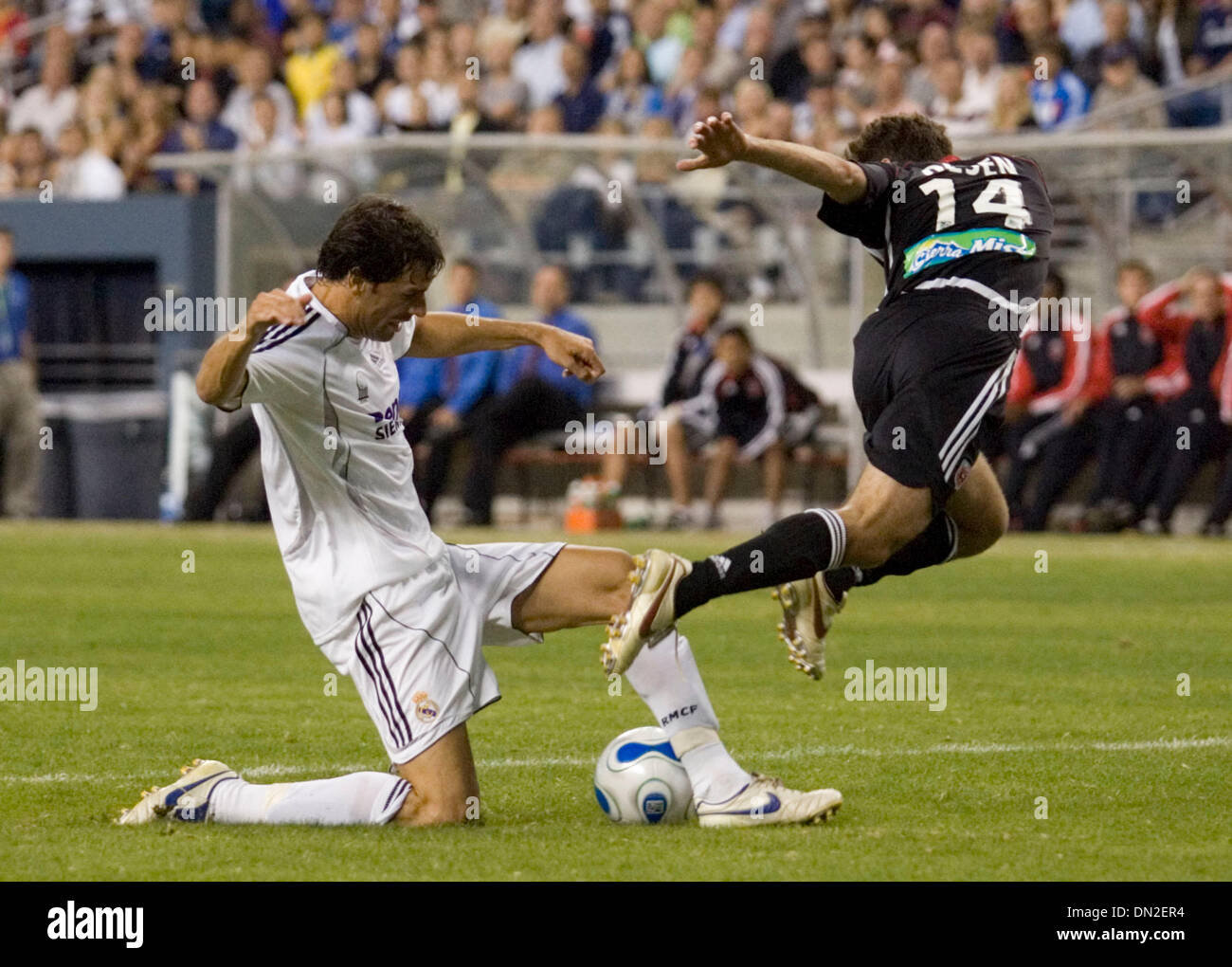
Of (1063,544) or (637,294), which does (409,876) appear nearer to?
(1063,544)

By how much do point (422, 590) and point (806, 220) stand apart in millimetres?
12717

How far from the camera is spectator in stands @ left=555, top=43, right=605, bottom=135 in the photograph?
21016 mm

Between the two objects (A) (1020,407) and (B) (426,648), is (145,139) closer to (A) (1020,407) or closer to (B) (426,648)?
(A) (1020,407)

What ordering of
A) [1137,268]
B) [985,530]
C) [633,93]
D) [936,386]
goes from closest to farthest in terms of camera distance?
[936,386]
[985,530]
[1137,268]
[633,93]

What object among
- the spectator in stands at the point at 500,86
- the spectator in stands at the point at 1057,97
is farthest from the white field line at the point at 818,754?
the spectator in stands at the point at 500,86

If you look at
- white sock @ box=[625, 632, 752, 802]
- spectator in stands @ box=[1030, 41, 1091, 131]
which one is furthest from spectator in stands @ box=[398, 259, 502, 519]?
→ white sock @ box=[625, 632, 752, 802]

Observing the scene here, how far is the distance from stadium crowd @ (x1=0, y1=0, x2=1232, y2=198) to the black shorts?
35.9ft

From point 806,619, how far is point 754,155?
1551mm

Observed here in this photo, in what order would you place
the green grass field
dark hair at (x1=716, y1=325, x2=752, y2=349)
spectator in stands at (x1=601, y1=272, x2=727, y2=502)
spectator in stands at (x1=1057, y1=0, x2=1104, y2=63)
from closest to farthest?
the green grass field, dark hair at (x1=716, y1=325, x2=752, y2=349), spectator in stands at (x1=601, y1=272, x2=727, y2=502), spectator in stands at (x1=1057, y1=0, x2=1104, y2=63)

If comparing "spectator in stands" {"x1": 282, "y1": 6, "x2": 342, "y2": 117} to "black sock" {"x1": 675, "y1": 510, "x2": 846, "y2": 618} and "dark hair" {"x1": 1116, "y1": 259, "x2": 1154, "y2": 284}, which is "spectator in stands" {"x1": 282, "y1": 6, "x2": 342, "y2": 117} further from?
"black sock" {"x1": 675, "y1": 510, "x2": 846, "y2": 618}

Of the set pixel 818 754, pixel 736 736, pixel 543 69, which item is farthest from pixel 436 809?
pixel 543 69

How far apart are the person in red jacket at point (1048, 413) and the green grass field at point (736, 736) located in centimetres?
302

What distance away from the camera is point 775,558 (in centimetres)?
598

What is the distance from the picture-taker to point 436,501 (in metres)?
18.3
